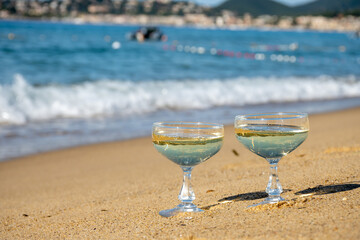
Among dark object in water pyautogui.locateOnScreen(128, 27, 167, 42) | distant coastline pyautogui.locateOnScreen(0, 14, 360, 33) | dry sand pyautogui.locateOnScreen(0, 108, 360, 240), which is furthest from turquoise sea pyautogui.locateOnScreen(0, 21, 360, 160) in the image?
distant coastline pyautogui.locateOnScreen(0, 14, 360, 33)

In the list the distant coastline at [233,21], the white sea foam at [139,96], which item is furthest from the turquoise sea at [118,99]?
the distant coastline at [233,21]

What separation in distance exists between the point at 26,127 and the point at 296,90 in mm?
7942

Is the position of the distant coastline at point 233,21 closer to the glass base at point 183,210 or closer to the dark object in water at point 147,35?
the dark object in water at point 147,35

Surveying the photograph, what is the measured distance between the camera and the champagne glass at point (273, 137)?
8.52ft

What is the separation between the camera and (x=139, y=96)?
11258 mm

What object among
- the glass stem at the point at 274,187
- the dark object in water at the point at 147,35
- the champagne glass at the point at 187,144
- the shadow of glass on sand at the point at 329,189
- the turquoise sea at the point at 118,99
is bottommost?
the dark object in water at the point at 147,35

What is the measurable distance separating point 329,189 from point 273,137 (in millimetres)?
590

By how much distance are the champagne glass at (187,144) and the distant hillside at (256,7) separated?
131663 millimetres

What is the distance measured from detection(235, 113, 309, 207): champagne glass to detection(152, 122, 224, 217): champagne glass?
142 millimetres

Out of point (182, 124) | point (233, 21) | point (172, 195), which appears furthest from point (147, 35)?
point (233, 21)

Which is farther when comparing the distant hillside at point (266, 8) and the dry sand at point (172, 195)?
the distant hillside at point (266, 8)

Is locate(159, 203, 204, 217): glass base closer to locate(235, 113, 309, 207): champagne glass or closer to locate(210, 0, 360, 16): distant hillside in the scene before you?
locate(235, 113, 309, 207): champagne glass

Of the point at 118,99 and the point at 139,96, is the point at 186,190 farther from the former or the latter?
the point at 139,96

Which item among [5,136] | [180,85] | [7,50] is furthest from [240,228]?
[7,50]
